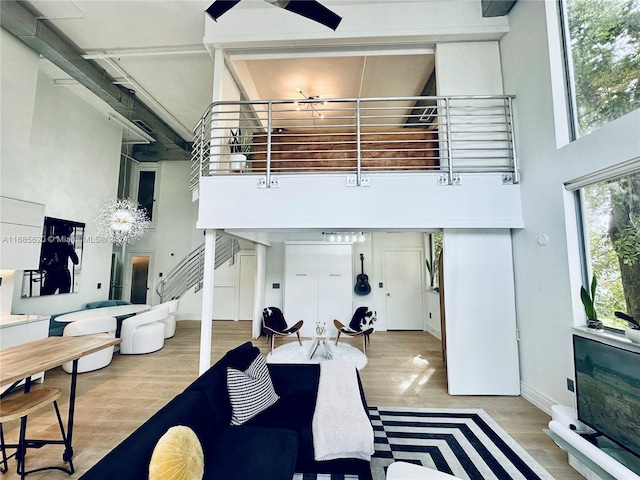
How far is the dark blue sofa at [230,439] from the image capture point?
1.31 m

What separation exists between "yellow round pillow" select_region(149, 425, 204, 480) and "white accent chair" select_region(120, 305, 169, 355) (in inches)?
172

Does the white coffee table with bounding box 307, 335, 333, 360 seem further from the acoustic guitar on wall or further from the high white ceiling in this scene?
the high white ceiling

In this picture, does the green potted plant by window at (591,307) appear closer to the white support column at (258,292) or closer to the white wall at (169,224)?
the white support column at (258,292)

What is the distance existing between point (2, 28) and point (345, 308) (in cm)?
716

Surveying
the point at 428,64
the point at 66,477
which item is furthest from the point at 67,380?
the point at 428,64

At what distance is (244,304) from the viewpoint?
782 centimetres

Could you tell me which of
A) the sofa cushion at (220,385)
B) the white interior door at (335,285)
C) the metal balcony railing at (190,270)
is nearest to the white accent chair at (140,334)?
the metal balcony railing at (190,270)

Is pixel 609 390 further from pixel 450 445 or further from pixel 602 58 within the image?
pixel 602 58

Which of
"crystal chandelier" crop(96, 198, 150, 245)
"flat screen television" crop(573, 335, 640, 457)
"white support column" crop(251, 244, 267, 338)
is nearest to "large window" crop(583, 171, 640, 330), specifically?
"flat screen television" crop(573, 335, 640, 457)

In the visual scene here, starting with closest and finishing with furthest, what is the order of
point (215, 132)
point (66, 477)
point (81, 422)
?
1. point (66, 477)
2. point (81, 422)
3. point (215, 132)

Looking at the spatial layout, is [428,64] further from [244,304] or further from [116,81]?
[244,304]

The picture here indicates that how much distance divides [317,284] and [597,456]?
5.06 m

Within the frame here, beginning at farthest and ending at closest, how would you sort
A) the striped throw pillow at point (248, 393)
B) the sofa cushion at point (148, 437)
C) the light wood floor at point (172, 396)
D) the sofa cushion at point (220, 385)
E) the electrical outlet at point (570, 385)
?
1. the electrical outlet at point (570, 385)
2. the light wood floor at point (172, 396)
3. the striped throw pillow at point (248, 393)
4. the sofa cushion at point (220, 385)
5. the sofa cushion at point (148, 437)

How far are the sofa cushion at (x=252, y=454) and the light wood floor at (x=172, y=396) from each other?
4.51 ft
